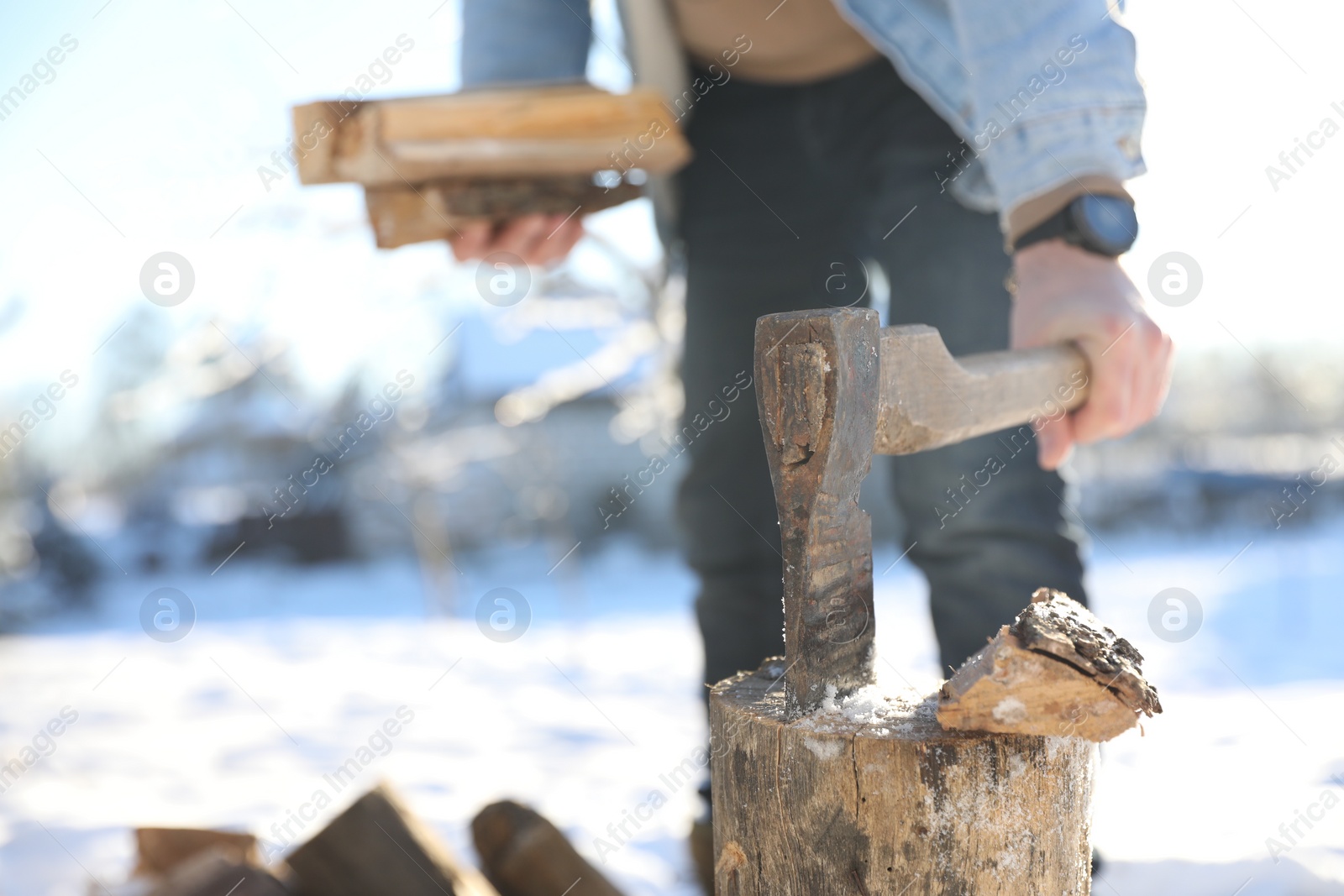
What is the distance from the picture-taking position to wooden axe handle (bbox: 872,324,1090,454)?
44.1 inches

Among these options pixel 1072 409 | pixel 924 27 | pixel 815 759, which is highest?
pixel 924 27

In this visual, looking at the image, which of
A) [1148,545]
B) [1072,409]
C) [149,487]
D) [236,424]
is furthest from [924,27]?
[149,487]

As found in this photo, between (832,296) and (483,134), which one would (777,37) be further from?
(483,134)

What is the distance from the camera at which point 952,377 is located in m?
1.19

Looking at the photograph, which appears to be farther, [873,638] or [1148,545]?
[1148,545]

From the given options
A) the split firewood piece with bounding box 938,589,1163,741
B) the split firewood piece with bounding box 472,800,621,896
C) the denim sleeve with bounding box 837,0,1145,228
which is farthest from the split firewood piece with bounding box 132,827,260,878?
the denim sleeve with bounding box 837,0,1145,228

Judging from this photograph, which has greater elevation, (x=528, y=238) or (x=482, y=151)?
(x=482, y=151)

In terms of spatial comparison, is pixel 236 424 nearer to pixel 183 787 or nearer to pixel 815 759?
pixel 183 787

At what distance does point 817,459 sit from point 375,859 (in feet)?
4.04

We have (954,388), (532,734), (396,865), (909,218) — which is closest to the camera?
(954,388)

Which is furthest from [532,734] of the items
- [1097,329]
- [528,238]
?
[1097,329]

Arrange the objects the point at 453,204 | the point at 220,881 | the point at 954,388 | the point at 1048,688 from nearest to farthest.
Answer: the point at 1048,688
the point at 954,388
the point at 220,881
the point at 453,204

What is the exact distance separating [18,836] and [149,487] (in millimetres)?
15431

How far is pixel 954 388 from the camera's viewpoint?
1.19 meters
